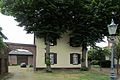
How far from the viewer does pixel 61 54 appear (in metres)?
47.4

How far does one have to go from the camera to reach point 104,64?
53.7m

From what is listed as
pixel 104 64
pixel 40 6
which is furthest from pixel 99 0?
pixel 104 64

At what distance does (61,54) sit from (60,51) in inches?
20.3

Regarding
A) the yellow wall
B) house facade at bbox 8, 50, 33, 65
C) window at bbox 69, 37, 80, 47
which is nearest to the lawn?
window at bbox 69, 37, 80, 47

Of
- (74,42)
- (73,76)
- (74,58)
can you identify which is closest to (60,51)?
(74,58)

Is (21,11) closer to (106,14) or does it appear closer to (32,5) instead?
(32,5)

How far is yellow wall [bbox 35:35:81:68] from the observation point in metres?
45.3

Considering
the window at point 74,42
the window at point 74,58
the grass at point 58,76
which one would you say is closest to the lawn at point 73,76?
the grass at point 58,76

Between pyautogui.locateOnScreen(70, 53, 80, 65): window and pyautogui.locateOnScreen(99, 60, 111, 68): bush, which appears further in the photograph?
pyautogui.locateOnScreen(99, 60, 111, 68): bush

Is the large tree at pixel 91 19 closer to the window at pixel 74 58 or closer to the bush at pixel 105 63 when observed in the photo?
the window at pixel 74 58

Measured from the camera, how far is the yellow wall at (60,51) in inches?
1784

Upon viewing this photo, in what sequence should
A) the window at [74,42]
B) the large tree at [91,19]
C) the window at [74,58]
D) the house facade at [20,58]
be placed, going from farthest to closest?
the house facade at [20,58] → the window at [74,58] → the window at [74,42] → the large tree at [91,19]

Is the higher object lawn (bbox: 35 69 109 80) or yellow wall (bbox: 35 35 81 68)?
yellow wall (bbox: 35 35 81 68)

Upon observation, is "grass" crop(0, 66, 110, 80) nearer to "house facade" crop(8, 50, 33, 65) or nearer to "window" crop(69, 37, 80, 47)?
"window" crop(69, 37, 80, 47)
